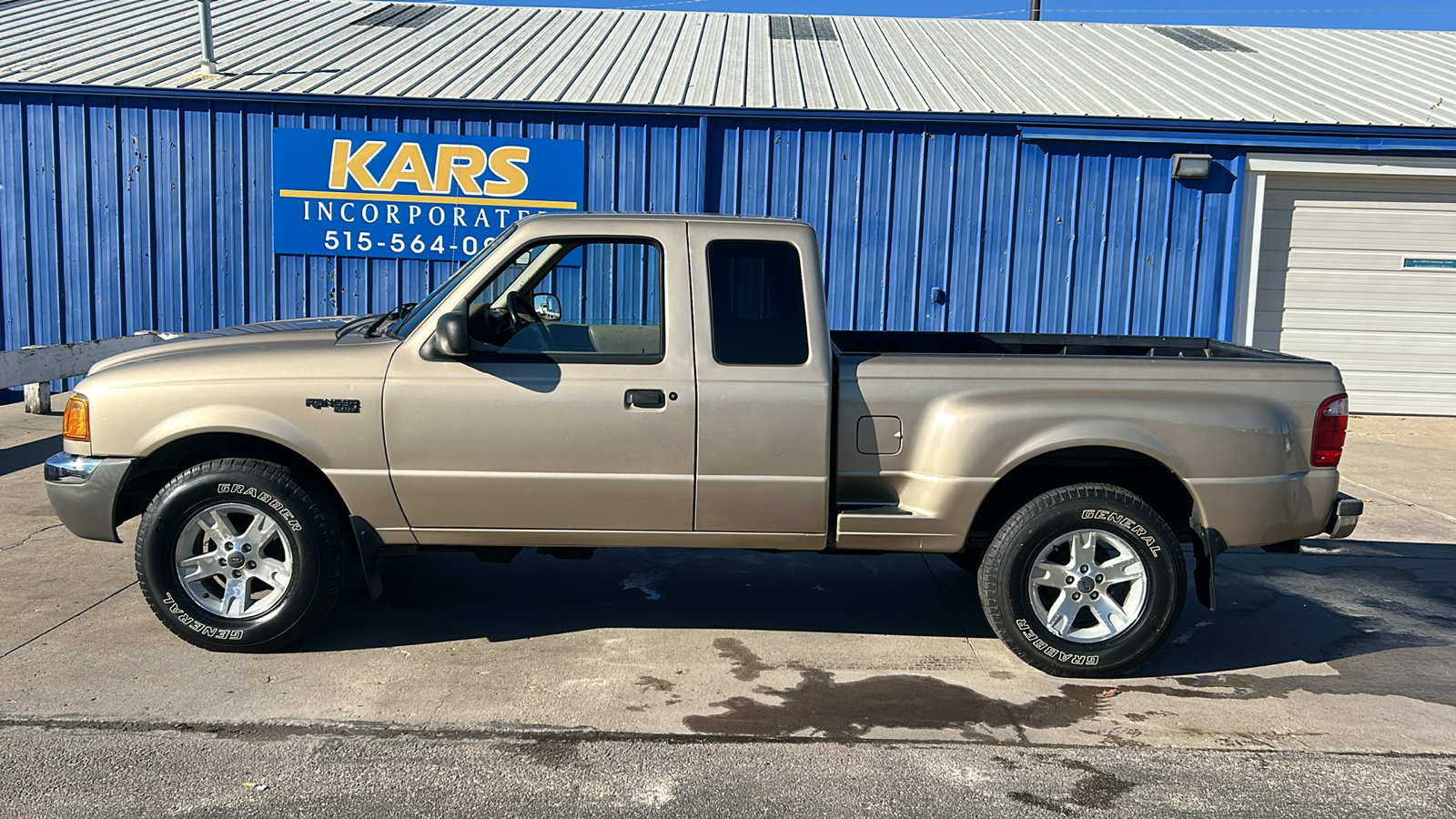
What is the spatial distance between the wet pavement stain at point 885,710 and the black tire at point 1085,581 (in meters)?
0.18

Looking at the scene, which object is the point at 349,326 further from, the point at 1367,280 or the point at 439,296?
the point at 1367,280

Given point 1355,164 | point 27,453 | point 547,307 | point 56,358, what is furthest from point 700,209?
point 1355,164

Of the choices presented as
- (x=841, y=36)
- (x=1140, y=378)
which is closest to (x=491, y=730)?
(x=1140, y=378)

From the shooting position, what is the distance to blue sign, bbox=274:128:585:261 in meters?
11.5

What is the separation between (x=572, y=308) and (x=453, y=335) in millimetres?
679

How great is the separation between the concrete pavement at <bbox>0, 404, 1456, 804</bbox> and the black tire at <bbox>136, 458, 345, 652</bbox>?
0.15 metres

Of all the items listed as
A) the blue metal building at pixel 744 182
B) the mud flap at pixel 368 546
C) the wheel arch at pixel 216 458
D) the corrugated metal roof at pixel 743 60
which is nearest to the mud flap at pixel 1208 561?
the mud flap at pixel 368 546

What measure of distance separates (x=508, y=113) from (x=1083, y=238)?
595cm

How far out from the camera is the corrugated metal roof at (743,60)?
38.6 feet

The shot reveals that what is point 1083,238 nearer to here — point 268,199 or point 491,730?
point 268,199

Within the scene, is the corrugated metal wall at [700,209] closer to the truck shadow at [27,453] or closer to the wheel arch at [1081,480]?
the truck shadow at [27,453]

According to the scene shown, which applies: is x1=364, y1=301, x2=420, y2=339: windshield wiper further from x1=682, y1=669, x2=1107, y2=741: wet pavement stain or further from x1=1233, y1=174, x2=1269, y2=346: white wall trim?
x1=1233, y1=174, x2=1269, y2=346: white wall trim

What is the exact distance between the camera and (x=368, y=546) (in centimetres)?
486

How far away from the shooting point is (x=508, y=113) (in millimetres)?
11461
